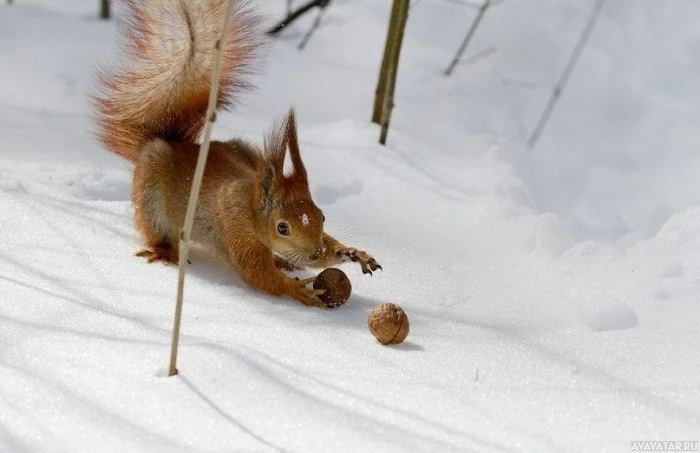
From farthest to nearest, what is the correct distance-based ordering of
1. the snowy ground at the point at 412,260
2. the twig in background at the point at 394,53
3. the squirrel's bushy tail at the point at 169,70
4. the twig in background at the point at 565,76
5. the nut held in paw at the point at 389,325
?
the twig in background at the point at 565,76, the twig in background at the point at 394,53, the squirrel's bushy tail at the point at 169,70, the nut held in paw at the point at 389,325, the snowy ground at the point at 412,260

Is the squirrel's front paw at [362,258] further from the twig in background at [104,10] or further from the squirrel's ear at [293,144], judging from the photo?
the twig in background at [104,10]

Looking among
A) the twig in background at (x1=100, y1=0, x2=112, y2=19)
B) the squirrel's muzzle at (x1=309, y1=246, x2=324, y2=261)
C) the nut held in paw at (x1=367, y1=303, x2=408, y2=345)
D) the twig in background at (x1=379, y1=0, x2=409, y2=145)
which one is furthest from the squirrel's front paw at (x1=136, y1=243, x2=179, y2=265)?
the twig in background at (x1=100, y1=0, x2=112, y2=19)

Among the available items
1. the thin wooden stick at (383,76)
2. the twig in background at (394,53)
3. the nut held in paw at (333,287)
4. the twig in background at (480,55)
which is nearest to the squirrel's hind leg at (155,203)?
the nut held in paw at (333,287)

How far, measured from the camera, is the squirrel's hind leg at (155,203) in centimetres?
232

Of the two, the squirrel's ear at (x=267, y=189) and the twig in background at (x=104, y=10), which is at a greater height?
the twig in background at (x=104, y=10)

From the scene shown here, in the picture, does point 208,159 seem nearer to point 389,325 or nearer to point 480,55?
point 389,325

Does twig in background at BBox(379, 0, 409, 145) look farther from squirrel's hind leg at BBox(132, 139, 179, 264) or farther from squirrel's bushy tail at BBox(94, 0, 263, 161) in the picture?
squirrel's hind leg at BBox(132, 139, 179, 264)

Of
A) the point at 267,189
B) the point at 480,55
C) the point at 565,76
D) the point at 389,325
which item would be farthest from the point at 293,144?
the point at 565,76

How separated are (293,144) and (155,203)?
1.49ft

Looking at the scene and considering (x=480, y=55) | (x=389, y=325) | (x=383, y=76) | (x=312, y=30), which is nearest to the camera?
(x=389, y=325)

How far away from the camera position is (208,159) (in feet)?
7.62

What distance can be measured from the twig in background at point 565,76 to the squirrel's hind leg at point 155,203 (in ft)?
6.03

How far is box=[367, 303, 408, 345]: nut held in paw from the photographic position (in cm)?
186

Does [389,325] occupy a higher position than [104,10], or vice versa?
[104,10]
